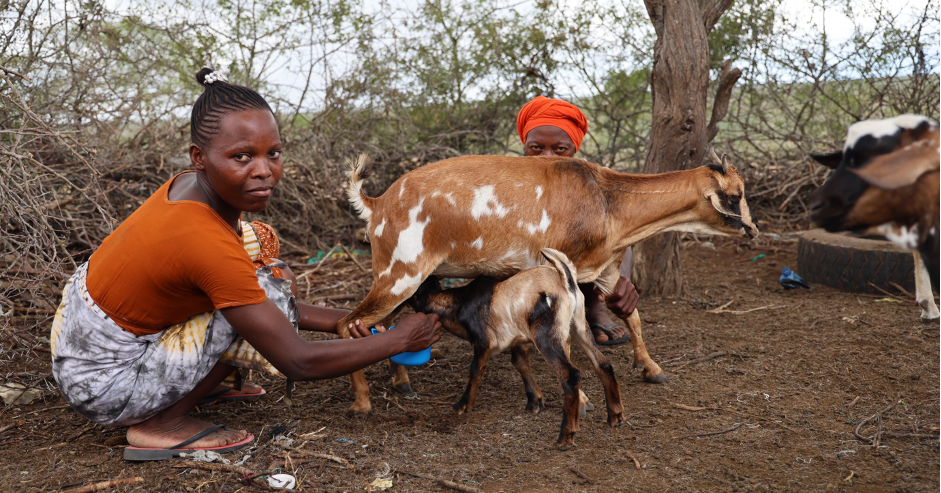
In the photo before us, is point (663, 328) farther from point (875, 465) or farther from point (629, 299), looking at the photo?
point (875, 465)

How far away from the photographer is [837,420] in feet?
12.0

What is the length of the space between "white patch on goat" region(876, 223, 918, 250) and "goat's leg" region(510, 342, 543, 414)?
2121mm

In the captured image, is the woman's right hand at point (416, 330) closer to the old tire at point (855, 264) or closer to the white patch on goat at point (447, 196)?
the white patch on goat at point (447, 196)

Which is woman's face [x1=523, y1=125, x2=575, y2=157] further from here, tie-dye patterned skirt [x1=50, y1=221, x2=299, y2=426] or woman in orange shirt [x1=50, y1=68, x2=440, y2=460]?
tie-dye patterned skirt [x1=50, y1=221, x2=299, y2=426]

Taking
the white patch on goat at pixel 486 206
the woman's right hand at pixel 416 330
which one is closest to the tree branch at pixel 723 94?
the white patch on goat at pixel 486 206

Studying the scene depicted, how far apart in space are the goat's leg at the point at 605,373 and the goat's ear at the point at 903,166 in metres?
1.80

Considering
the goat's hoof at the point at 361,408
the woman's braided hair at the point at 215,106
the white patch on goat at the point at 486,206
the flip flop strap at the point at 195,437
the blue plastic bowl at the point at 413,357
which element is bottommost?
the goat's hoof at the point at 361,408

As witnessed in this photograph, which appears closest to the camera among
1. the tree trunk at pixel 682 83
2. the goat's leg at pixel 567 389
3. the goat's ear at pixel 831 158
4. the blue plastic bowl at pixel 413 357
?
the goat's ear at pixel 831 158

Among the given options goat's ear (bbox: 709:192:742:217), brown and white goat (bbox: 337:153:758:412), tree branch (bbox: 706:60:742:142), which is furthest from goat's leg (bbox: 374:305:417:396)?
tree branch (bbox: 706:60:742:142)

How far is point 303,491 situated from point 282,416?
37.7 inches

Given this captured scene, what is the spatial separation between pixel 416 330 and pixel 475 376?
55 cm

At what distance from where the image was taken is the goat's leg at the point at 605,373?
3580 mm

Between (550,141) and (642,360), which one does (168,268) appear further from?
(550,141)

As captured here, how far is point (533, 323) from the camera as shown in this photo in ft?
11.8
